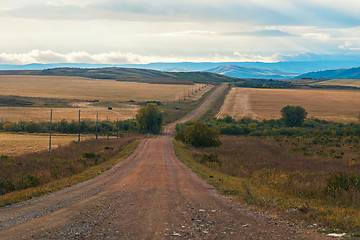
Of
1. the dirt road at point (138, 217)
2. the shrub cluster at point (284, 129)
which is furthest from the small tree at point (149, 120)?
the dirt road at point (138, 217)

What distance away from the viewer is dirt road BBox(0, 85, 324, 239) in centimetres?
1142

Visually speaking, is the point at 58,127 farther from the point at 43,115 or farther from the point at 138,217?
the point at 138,217

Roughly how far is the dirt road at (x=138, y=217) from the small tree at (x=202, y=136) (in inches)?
1460

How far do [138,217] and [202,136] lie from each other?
44697mm

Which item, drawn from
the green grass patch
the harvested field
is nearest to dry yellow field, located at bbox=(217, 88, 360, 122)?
the green grass patch

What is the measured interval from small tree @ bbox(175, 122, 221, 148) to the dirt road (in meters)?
37.1

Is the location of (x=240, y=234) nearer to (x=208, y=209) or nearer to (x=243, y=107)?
(x=208, y=209)

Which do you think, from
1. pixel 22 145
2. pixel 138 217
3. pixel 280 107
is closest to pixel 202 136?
pixel 22 145

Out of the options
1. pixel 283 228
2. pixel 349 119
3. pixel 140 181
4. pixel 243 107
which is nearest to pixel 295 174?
pixel 140 181

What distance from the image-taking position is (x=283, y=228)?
11961 millimetres

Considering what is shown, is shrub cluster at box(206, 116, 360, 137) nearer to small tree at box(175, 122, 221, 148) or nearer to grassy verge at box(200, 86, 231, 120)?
grassy verge at box(200, 86, 231, 120)

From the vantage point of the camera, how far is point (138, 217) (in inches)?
525

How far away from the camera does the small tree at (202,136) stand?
2258 inches

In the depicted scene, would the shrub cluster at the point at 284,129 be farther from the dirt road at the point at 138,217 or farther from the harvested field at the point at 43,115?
the dirt road at the point at 138,217
